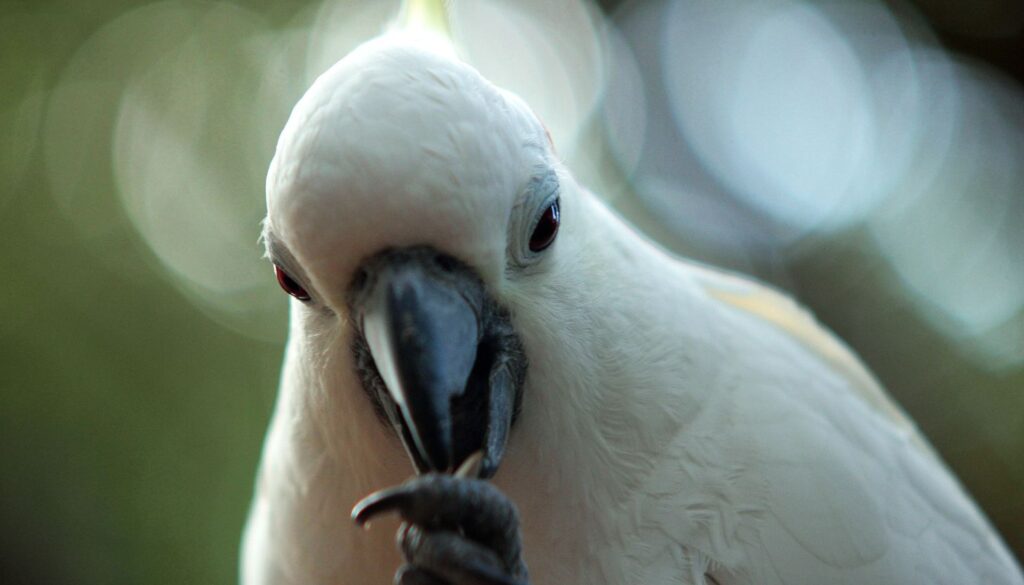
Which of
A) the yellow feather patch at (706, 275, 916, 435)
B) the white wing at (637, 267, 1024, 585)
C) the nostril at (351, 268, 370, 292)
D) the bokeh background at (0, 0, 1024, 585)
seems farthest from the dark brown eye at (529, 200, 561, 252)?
the bokeh background at (0, 0, 1024, 585)

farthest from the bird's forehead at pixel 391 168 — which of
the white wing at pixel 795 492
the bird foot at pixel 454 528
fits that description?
the white wing at pixel 795 492

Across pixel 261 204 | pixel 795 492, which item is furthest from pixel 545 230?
pixel 261 204

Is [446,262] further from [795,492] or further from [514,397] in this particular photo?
[795,492]

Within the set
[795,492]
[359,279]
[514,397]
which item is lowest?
[795,492]

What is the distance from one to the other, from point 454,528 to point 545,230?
253 millimetres

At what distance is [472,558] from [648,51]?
A: 2.09 metres

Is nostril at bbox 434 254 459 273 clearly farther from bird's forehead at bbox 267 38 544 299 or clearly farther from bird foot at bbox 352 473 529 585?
bird foot at bbox 352 473 529 585

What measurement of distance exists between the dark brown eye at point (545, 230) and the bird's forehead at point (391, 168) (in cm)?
4

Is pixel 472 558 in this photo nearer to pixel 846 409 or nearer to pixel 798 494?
pixel 798 494

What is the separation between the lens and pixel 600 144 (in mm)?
2248

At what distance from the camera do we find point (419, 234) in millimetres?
575

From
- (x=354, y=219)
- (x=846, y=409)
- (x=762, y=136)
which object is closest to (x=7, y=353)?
(x=354, y=219)

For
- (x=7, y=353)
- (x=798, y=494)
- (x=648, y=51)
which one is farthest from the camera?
(x=648, y=51)

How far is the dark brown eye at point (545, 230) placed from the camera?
65 cm
